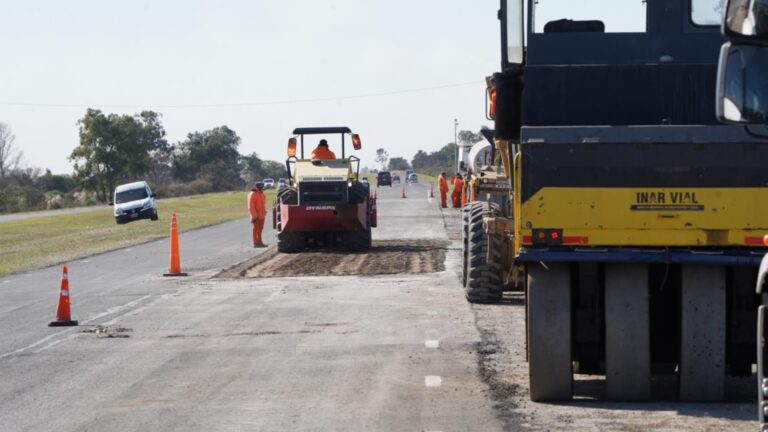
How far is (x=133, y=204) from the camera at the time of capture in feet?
183

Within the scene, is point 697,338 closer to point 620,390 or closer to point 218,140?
point 620,390

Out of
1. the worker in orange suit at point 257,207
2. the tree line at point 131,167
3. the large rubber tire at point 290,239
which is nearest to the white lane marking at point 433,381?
the large rubber tire at point 290,239

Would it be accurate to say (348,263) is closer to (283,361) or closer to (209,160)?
(283,361)

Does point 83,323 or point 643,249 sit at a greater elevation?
point 643,249

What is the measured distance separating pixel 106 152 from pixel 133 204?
4348 centimetres

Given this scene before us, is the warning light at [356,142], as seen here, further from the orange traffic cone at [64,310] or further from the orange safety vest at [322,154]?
the orange traffic cone at [64,310]

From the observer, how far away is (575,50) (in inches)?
430

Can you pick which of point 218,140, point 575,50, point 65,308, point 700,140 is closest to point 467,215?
point 65,308

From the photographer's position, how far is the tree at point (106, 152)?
97.4 meters

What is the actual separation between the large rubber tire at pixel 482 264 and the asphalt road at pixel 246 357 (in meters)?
0.42

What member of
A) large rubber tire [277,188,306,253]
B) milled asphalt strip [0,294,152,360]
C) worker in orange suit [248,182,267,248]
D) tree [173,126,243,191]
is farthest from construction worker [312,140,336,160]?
tree [173,126,243,191]

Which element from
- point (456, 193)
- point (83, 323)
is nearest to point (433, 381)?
point (83, 323)

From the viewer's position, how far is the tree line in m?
97.6

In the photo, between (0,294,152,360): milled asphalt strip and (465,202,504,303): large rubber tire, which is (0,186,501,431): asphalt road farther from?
(465,202,504,303): large rubber tire
